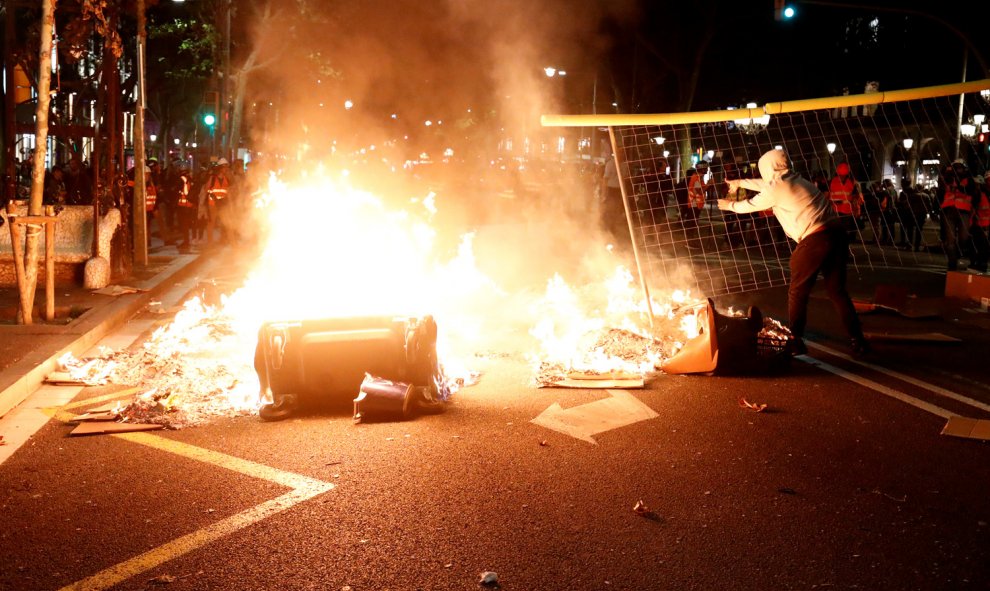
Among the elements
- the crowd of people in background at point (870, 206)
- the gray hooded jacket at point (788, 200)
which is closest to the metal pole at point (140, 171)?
the crowd of people in background at point (870, 206)

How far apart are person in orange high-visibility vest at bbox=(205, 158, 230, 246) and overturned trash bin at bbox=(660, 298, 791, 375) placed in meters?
13.6

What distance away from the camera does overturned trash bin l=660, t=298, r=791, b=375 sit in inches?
277

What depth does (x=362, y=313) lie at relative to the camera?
6.20m

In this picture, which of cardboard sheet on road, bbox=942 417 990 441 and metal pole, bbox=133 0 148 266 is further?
metal pole, bbox=133 0 148 266

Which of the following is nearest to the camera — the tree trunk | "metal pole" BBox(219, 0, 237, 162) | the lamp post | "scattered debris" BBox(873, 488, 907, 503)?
"scattered debris" BBox(873, 488, 907, 503)

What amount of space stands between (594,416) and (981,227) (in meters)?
11.8

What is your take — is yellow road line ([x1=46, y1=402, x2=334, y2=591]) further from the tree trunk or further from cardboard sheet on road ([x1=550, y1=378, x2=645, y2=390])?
the tree trunk

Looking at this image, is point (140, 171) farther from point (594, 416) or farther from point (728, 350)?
point (594, 416)

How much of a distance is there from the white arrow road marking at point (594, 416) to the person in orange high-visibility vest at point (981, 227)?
35.4 feet

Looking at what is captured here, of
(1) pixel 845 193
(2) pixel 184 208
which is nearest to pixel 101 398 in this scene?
(2) pixel 184 208

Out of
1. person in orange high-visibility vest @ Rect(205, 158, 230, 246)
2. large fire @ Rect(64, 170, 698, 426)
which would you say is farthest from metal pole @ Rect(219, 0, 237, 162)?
large fire @ Rect(64, 170, 698, 426)

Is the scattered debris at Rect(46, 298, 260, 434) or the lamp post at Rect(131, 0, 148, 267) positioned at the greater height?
the lamp post at Rect(131, 0, 148, 267)

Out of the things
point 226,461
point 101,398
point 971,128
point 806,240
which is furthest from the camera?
point 971,128

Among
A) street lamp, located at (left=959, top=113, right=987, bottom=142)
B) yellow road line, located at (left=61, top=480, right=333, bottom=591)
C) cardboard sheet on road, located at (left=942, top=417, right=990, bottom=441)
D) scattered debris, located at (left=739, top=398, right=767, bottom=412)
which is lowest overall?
yellow road line, located at (left=61, top=480, right=333, bottom=591)
